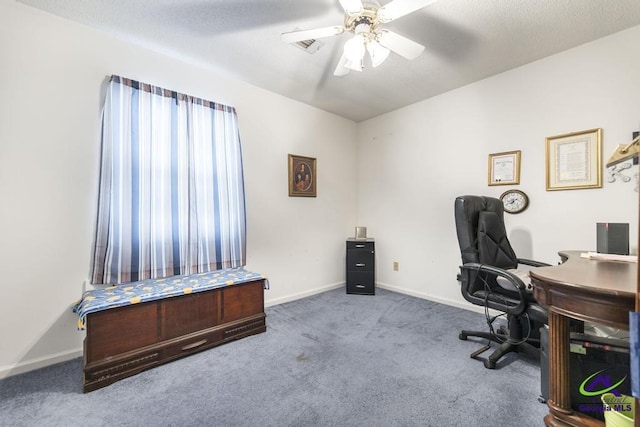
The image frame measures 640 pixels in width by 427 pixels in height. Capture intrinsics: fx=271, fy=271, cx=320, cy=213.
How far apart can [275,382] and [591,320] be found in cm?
165

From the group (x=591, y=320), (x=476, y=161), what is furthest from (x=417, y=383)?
(x=476, y=161)

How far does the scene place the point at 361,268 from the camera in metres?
3.59

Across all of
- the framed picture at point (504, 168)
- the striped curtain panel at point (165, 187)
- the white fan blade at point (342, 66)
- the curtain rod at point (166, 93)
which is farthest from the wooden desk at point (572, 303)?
the curtain rod at point (166, 93)

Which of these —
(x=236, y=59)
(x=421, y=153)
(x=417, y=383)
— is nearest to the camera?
(x=417, y=383)

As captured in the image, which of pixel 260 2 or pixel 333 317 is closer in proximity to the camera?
pixel 260 2

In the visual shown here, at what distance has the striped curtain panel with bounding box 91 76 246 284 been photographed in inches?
83.1

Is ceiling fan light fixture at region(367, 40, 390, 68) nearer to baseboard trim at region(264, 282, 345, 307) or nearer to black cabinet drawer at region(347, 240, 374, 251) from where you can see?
black cabinet drawer at region(347, 240, 374, 251)

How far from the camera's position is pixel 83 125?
206cm

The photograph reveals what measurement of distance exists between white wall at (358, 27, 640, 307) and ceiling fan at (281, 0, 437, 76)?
1498mm

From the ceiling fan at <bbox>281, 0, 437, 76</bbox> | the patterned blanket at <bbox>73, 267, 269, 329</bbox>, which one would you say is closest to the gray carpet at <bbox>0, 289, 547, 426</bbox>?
the patterned blanket at <bbox>73, 267, 269, 329</bbox>

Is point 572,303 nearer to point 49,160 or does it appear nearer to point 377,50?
point 377,50

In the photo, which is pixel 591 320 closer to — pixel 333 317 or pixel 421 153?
pixel 333 317

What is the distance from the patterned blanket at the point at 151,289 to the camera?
1770 millimetres

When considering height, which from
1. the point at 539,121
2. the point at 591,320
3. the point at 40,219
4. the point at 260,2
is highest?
the point at 260,2
